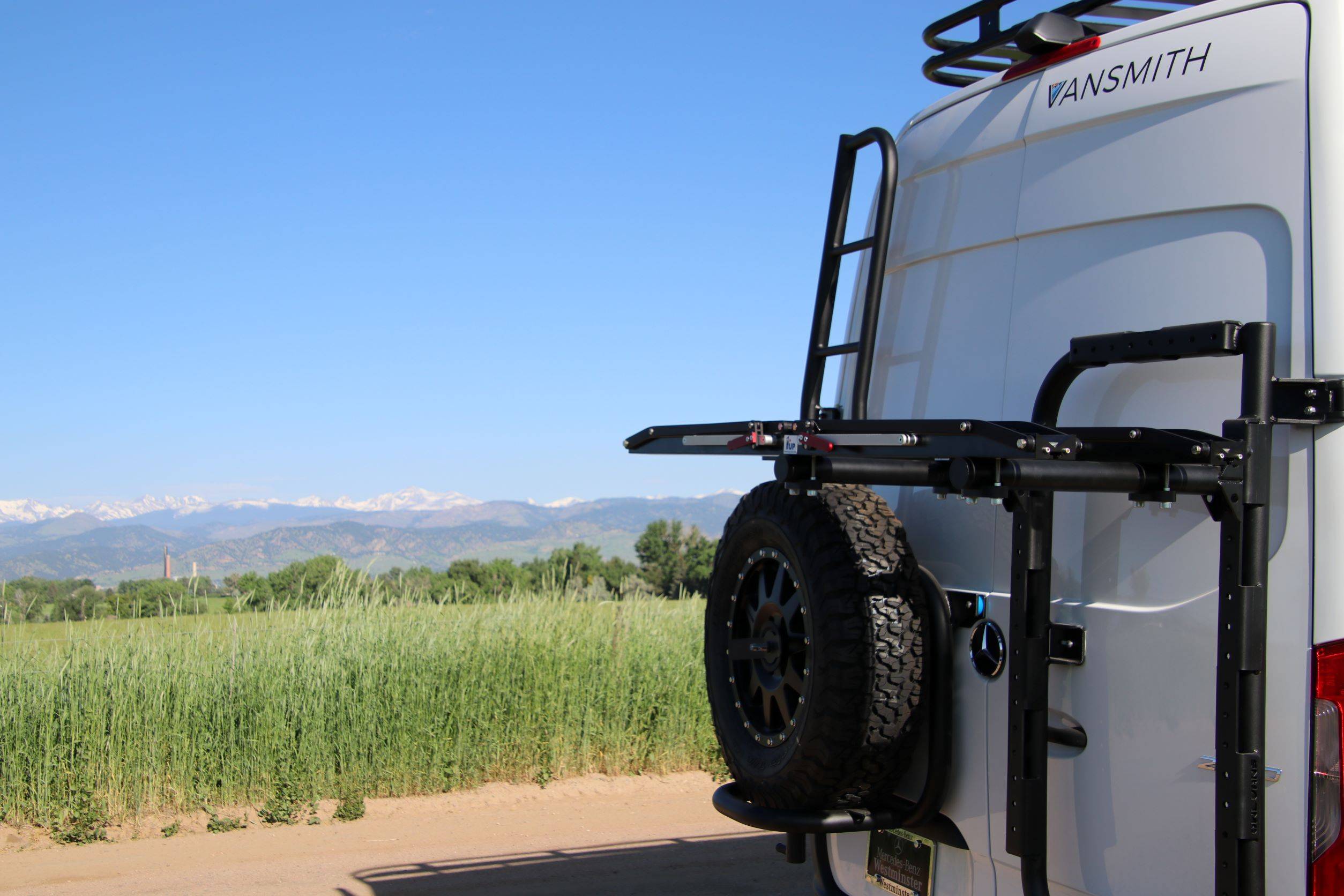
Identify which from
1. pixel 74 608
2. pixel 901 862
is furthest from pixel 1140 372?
pixel 74 608

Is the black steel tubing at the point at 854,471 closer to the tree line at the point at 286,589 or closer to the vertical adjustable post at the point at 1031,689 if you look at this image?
the vertical adjustable post at the point at 1031,689

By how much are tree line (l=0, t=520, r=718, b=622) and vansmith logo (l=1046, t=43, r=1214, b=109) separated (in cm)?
447

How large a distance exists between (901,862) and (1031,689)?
2.99 ft

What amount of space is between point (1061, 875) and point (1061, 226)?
1.61 m

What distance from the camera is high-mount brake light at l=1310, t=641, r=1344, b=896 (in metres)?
2.31

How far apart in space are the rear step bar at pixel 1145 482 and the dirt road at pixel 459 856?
3765 mm

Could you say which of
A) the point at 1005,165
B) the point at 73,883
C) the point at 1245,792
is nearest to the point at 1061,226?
the point at 1005,165

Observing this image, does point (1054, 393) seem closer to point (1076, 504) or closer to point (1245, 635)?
point (1076, 504)

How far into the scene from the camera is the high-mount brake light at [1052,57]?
9.78ft

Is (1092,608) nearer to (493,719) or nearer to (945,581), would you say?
(945,581)

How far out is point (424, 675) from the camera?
848 centimetres

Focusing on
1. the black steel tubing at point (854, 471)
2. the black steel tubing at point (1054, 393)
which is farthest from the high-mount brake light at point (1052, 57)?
the black steel tubing at point (854, 471)

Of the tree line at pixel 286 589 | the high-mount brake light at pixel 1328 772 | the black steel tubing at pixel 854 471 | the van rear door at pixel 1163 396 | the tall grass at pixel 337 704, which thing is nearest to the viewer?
the high-mount brake light at pixel 1328 772

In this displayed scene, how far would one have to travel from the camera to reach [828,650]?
2.96 m
